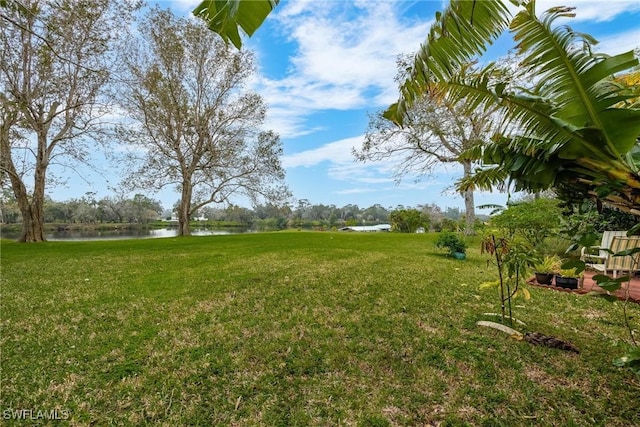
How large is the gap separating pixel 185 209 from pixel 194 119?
204 inches

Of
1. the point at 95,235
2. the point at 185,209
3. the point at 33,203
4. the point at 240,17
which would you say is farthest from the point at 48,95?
the point at 240,17

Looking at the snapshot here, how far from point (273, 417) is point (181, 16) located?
19.1m

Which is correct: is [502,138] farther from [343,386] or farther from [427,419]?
[343,386]

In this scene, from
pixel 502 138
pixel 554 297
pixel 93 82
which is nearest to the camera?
pixel 502 138

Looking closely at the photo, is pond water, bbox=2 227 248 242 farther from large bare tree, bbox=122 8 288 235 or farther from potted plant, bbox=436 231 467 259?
potted plant, bbox=436 231 467 259

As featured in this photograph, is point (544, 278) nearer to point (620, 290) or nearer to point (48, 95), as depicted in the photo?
point (620, 290)

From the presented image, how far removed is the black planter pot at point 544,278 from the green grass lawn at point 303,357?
23.1 inches

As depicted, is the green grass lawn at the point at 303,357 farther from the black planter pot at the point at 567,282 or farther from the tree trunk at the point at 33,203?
the tree trunk at the point at 33,203

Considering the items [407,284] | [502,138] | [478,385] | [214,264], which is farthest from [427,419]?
[214,264]

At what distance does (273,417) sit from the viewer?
2004 mm

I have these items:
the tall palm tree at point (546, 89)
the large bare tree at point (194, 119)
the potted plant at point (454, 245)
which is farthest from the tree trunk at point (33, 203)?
the potted plant at point (454, 245)

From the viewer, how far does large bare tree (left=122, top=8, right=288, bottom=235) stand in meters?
14.7

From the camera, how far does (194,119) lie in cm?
1641

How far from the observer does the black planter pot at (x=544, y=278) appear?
570 centimetres
